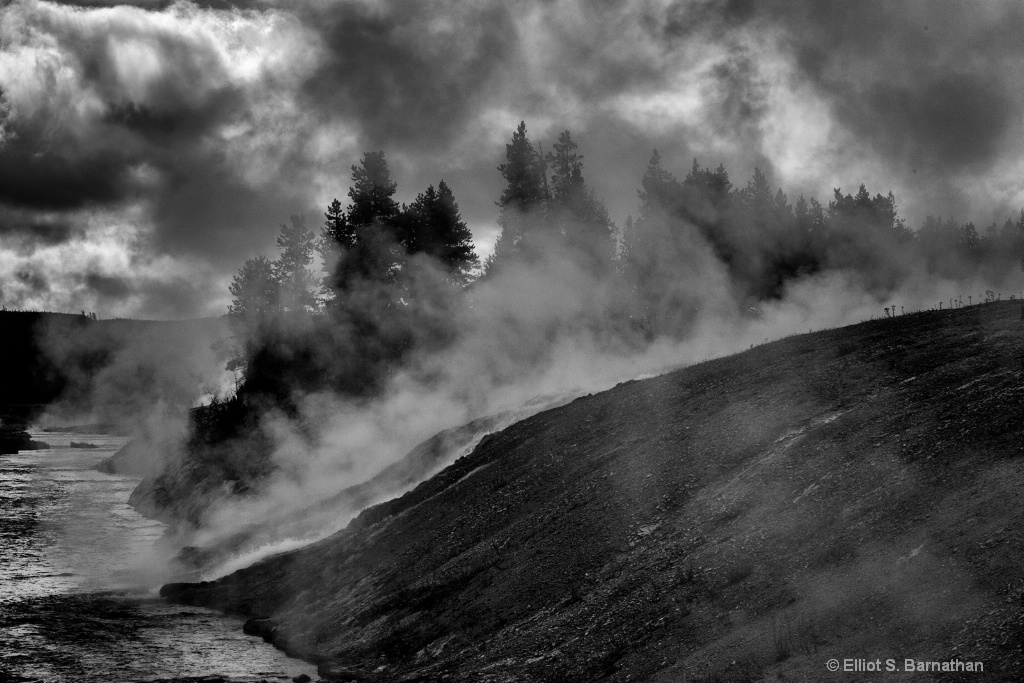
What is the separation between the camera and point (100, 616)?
21875 mm

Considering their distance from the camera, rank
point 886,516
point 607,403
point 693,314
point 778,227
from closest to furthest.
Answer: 1. point 886,516
2. point 607,403
3. point 693,314
4. point 778,227

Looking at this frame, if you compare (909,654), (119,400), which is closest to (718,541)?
(909,654)

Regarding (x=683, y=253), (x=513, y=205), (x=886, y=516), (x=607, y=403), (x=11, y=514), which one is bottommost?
(x=886, y=516)

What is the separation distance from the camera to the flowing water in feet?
56.8

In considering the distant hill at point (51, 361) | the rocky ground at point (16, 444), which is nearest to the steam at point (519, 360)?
the rocky ground at point (16, 444)

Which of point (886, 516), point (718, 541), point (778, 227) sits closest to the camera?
point (886, 516)

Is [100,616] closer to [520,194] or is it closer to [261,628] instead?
[261,628]

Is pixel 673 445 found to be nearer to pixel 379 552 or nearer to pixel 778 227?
pixel 379 552

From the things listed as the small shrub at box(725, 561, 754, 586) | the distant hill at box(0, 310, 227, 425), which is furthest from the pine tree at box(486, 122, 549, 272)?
the distant hill at box(0, 310, 227, 425)

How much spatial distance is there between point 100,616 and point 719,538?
1696 cm

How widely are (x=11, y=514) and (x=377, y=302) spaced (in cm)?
2281

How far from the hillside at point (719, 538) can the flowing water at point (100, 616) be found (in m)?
1.17

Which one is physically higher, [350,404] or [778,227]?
[778,227]

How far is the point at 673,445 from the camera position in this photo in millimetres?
17984
